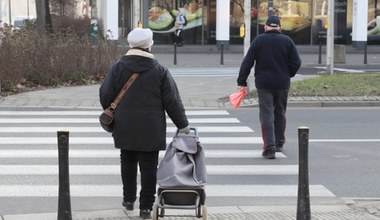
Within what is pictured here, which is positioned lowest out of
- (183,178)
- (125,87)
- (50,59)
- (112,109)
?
(183,178)

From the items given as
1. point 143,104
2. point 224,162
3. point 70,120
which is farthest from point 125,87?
point 70,120

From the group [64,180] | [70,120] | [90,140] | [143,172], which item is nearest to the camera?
[64,180]

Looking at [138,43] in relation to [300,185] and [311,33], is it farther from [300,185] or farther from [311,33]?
[311,33]

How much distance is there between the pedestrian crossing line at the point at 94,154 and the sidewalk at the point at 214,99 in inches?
106

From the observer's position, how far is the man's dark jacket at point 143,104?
20.2ft

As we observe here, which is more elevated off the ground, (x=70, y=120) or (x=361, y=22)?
(x=361, y=22)

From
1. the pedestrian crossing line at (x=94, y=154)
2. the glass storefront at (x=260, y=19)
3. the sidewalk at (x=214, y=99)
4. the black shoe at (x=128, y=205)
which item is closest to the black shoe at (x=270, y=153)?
the pedestrian crossing line at (x=94, y=154)

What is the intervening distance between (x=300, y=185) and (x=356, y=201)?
1.47 metres

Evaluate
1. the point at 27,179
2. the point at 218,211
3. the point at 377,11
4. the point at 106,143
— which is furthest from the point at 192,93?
the point at 377,11

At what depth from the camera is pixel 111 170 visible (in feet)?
28.7

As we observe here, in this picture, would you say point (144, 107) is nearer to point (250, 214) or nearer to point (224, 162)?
point (250, 214)

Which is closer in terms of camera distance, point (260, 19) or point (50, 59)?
point (50, 59)

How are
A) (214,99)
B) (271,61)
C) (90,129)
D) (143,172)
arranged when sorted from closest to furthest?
(143,172)
(271,61)
(90,129)
(214,99)

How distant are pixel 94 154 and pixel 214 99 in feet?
23.3
